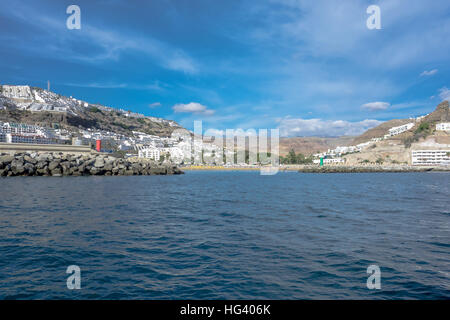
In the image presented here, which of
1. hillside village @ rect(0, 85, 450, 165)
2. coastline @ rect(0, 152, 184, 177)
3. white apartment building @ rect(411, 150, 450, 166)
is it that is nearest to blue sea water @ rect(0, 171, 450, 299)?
coastline @ rect(0, 152, 184, 177)

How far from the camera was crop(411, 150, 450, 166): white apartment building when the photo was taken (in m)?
121

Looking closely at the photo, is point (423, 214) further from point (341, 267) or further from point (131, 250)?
point (131, 250)

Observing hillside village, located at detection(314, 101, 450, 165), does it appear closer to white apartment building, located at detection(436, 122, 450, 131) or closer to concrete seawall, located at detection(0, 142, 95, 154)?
white apartment building, located at detection(436, 122, 450, 131)

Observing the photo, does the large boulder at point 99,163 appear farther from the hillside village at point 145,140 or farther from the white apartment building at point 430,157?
the white apartment building at point 430,157

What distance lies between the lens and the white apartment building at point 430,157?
12112cm

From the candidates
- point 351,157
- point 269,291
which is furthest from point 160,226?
point 351,157

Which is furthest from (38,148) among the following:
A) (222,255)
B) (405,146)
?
(405,146)

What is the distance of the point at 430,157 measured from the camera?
123875 millimetres

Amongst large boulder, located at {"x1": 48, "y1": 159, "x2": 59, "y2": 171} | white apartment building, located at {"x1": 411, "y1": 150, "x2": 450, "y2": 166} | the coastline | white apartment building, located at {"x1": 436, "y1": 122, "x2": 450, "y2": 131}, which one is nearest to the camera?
the coastline

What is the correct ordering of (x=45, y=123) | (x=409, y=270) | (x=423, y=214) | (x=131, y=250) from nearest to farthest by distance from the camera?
(x=409, y=270)
(x=131, y=250)
(x=423, y=214)
(x=45, y=123)

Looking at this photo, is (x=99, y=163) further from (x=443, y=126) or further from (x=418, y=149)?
(x=443, y=126)
